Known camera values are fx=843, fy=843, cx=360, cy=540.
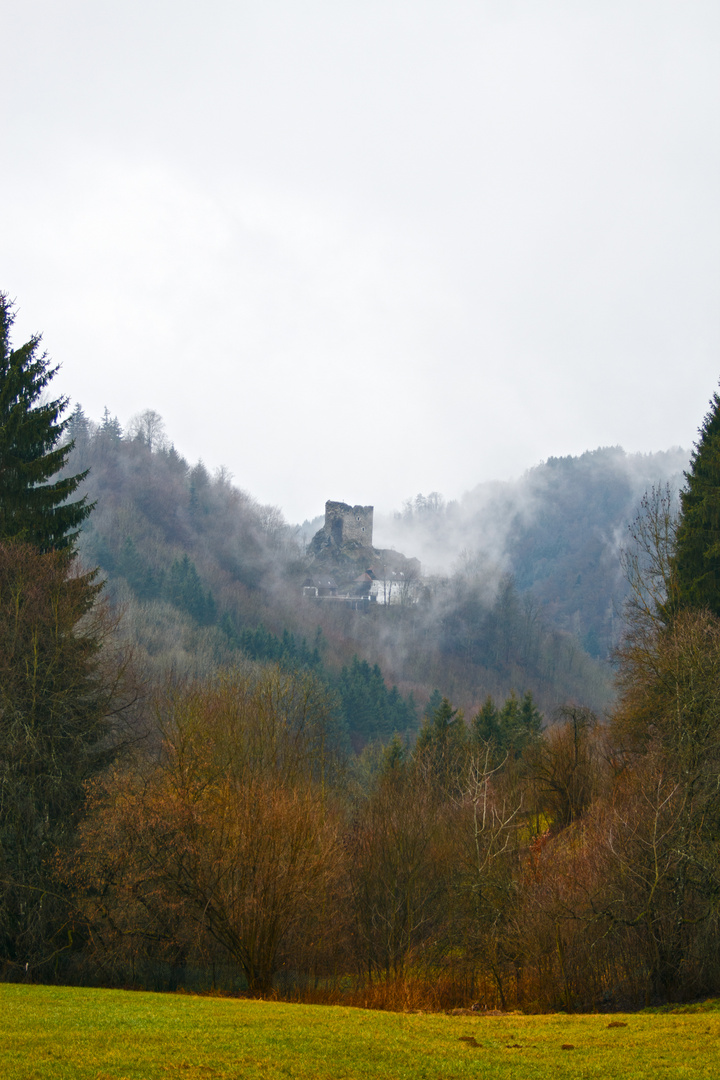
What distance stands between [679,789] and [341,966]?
987 centimetres

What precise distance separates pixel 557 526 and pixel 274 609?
9015 cm

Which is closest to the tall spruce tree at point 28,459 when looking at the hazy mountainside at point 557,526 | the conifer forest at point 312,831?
the conifer forest at point 312,831

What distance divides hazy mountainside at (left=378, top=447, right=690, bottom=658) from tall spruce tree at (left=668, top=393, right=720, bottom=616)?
351 ft

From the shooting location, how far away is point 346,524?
10344 centimetres

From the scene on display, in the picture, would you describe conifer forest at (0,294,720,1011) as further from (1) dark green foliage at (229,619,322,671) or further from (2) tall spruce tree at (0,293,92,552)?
(1) dark green foliage at (229,619,322,671)

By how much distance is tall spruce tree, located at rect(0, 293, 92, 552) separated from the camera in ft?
71.9

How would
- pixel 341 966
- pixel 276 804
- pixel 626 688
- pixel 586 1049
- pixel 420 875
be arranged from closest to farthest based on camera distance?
pixel 586 1049
pixel 276 804
pixel 341 966
pixel 420 875
pixel 626 688

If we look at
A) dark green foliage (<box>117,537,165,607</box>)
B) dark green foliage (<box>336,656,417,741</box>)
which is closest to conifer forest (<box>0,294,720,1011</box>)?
dark green foliage (<box>336,656,417,741</box>)

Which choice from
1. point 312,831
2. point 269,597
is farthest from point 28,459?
point 269,597

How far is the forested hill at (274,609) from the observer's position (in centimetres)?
7331

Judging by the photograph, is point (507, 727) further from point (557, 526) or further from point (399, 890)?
point (557, 526)

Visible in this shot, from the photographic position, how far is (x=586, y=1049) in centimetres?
1066

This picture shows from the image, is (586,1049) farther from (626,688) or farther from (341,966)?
(626,688)

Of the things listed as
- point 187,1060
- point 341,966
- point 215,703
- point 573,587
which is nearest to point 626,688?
point 341,966
